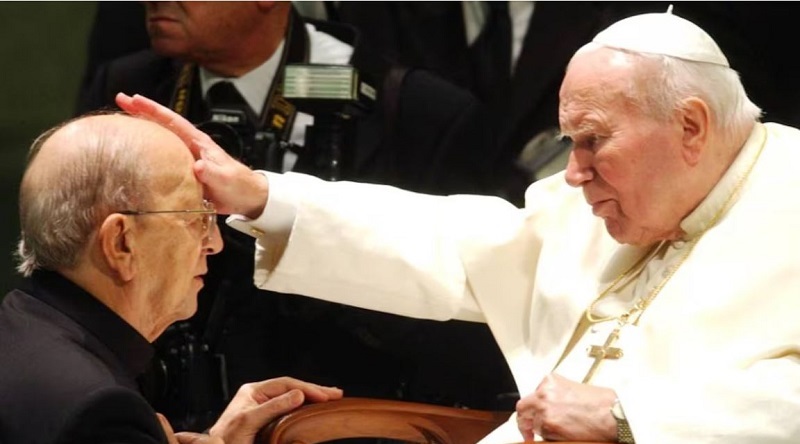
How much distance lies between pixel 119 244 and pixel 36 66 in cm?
266

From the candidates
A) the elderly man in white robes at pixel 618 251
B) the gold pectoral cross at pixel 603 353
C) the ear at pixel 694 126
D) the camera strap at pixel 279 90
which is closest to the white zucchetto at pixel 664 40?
the elderly man in white robes at pixel 618 251

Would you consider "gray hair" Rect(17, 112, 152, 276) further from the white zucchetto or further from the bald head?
the white zucchetto

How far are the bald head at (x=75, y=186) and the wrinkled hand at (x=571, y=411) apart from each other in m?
0.93

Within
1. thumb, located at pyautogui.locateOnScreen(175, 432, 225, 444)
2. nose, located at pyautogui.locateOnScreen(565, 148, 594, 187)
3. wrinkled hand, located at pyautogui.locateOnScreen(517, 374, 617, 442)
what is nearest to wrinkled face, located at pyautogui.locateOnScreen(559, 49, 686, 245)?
nose, located at pyautogui.locateOnScreen(565, 148, 594, 187)

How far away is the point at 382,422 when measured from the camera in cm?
380

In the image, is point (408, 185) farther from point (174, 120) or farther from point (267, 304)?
point (174, 120)

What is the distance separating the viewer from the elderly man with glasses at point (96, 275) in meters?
2.89

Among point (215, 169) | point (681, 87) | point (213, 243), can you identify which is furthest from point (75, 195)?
point (681, 87)

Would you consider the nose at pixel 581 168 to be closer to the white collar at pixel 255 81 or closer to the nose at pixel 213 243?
the nose at pixel 213 243

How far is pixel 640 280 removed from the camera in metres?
3.86

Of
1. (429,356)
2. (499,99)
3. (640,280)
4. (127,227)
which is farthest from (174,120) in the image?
(499,99)

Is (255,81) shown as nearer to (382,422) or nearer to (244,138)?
(244,138)

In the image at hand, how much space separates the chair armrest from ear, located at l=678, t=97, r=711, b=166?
2.45ft

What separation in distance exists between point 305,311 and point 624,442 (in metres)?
1.57
